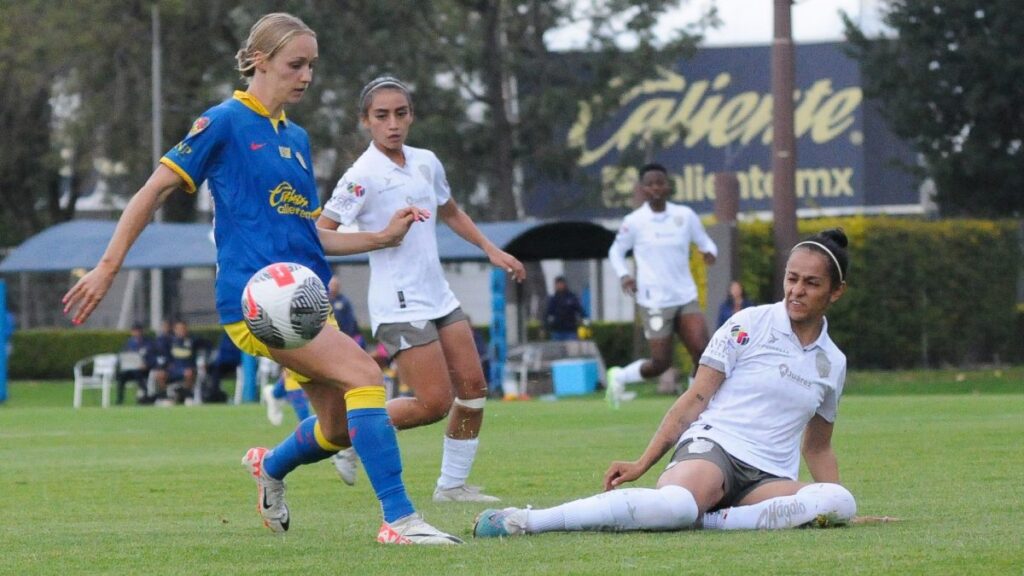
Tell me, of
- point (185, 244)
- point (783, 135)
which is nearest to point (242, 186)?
point (783, 135)

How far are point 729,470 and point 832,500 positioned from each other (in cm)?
42

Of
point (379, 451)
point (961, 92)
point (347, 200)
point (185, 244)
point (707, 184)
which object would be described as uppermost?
point (961, 92)

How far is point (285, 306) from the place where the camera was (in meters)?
7.04

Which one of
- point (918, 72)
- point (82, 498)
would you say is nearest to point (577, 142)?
point (918, 72)

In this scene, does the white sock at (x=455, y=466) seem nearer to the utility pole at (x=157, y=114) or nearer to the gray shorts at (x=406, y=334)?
the gray shorts at (x=406, y=334)

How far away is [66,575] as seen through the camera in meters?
6.36

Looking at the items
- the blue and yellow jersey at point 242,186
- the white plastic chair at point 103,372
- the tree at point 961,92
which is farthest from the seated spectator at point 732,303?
the blue and yellow jersey at point 242,186

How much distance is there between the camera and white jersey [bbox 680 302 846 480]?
748cm

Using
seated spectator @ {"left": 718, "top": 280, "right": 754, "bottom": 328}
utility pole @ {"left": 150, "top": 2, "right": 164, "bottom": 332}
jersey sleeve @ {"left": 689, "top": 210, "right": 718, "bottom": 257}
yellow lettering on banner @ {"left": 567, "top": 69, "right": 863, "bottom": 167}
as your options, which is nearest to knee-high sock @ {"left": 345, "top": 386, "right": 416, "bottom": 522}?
jersey sleeve @ {"left": 689, "top": 210, "right": 718, "bottom": 257}

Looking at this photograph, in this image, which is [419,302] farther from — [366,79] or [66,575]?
[366,79]

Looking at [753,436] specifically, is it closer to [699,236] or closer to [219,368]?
[699,236]

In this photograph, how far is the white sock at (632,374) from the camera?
18578mm

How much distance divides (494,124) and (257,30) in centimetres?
3486

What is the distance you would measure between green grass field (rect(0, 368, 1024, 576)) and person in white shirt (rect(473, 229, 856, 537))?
0.12 meters
